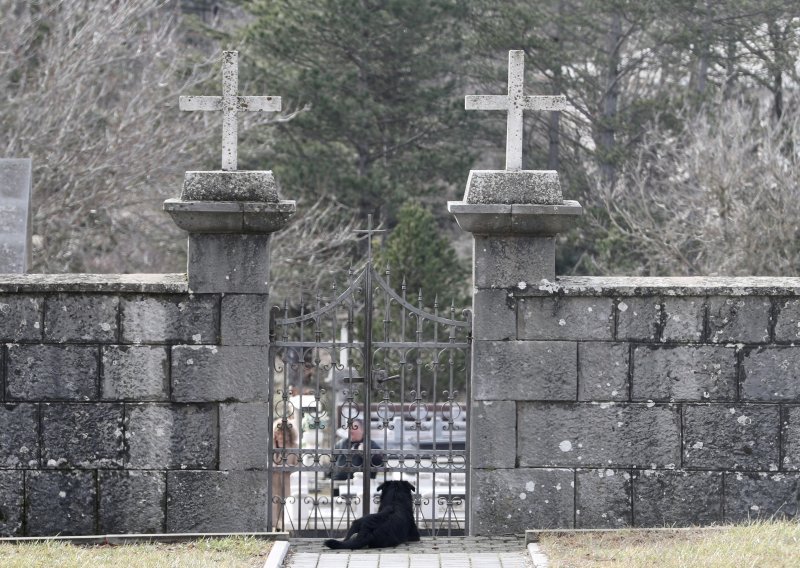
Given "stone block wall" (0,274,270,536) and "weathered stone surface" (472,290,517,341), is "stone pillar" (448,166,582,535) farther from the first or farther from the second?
"stone block wall" (0,274,270,536)

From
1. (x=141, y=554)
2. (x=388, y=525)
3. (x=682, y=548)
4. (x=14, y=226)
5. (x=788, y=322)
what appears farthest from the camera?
(x=14, y=226)

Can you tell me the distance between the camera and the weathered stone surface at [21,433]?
734 cm

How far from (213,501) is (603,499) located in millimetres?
2368

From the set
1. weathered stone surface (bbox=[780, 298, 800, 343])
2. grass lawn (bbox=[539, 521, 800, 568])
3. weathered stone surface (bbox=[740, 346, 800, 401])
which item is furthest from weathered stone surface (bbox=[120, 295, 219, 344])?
weathered stone surface (bbox=[780, 298, 800, 343])

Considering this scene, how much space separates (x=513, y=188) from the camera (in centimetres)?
735

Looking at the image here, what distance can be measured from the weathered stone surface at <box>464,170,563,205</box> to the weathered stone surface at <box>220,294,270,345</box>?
4.67 ft

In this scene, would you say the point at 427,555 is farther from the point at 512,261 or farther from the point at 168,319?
the point at 168,319

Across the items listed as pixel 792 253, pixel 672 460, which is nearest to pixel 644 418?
pixel 672 460

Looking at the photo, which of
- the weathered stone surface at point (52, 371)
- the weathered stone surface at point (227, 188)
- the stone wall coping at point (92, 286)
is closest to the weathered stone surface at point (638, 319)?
the weathered stone surface at point (227, 188)

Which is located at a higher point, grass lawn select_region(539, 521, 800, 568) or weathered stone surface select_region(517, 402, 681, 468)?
weathered stone surface select_region(517, 402, 681, 468)

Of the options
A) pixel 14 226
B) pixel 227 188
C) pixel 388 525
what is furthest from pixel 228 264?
pixel 14 226

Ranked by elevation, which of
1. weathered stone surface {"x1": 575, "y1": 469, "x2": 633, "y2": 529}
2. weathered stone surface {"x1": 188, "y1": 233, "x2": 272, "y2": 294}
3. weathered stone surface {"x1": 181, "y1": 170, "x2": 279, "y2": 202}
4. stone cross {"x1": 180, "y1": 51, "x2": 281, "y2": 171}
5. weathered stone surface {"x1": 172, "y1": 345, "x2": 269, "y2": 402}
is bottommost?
weathered stone surface {"x1": 575, "y1": 469, "x2": 633, "y2": 529}

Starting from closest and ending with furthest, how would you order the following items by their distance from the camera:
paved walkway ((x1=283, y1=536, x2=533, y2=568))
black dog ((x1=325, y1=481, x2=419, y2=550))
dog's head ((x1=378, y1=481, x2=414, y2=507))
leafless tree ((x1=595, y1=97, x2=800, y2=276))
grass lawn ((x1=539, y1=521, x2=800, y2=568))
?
grass lawn ((x1=539, y1=521, x2=800, y2=568))
paved walkway ((x1=283, y1=536, x2=533, y2=568))
black dog ((x1=325, y1=481, x2=419, y2=550))
dog's head ((x1=378, y1=481, x2=414, y2=507))
leafless tree ((x1=595, y1=97, x2=800, y2=276))

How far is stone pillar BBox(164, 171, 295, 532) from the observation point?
288 inches
